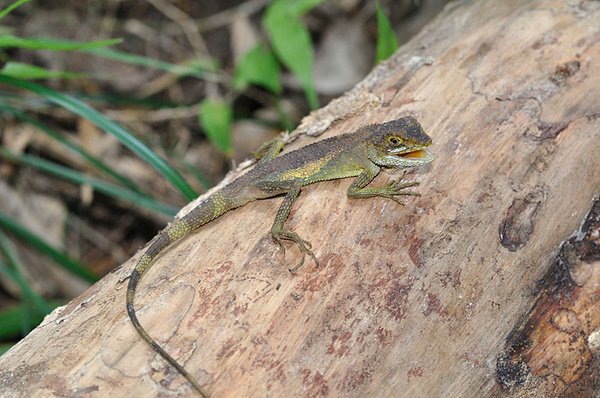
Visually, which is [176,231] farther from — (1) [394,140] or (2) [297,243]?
(1) [394,140]

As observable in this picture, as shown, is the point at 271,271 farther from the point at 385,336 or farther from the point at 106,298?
the point at 106,298

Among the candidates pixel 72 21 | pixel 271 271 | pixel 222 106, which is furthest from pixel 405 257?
pixel 72 21

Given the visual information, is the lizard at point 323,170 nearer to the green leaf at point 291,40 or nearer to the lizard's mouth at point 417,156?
the lizard's mouth at point 417,156

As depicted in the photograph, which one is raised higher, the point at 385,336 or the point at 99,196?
the point at 99,196

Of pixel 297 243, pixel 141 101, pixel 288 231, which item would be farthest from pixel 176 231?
pixel 141 101

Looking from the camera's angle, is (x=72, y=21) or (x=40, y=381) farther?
(x=72, y=21)

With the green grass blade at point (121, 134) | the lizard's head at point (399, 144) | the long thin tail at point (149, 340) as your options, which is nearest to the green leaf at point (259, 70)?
the green grass blade at point (121, 134)

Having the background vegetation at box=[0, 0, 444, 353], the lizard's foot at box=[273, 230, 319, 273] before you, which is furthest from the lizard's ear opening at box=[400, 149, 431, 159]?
the background vegetation at box=[0, 0, 444, 353]
